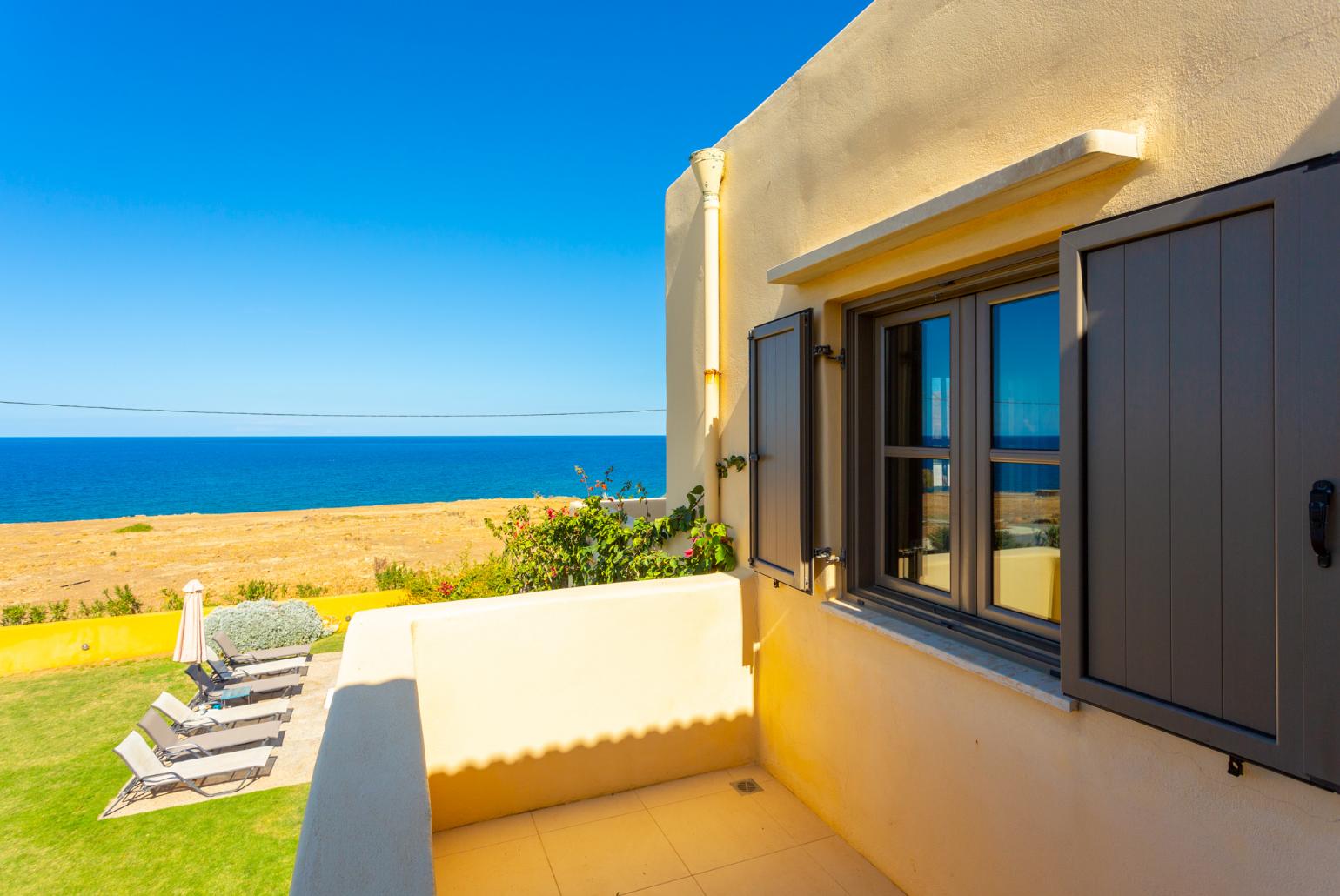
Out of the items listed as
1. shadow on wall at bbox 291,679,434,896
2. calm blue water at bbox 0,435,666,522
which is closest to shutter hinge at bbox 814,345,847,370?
shadow on wall at bbox 291,679,434,896

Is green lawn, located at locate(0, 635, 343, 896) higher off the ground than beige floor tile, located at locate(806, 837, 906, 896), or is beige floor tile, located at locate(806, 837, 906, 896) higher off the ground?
beige floor tile, located at locate(806, 837, 906, 896)

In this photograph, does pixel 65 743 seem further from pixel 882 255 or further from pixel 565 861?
pixel 882 255

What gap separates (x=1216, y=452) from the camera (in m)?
1.50

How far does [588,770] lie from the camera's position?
3.48 meters

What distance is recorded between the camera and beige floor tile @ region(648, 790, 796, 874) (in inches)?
119

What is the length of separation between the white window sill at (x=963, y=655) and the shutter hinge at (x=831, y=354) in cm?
115

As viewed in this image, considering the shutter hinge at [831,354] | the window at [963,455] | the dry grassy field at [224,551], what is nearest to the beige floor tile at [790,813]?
the window at [963,455]

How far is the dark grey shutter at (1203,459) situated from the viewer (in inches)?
52.0

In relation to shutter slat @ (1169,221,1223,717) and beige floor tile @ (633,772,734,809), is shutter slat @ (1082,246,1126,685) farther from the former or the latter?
beige floor tile @ (633,772,734,809)

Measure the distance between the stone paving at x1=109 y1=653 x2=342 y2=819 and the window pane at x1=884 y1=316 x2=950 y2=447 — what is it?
387 cm

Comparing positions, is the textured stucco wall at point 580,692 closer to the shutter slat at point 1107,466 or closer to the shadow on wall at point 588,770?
the shadow on wall at point 588,770

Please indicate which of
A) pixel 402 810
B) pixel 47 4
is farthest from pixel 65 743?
pixel 47 4

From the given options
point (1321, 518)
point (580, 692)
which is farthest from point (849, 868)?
point (1321, 518)

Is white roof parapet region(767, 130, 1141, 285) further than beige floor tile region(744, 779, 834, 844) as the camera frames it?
No
